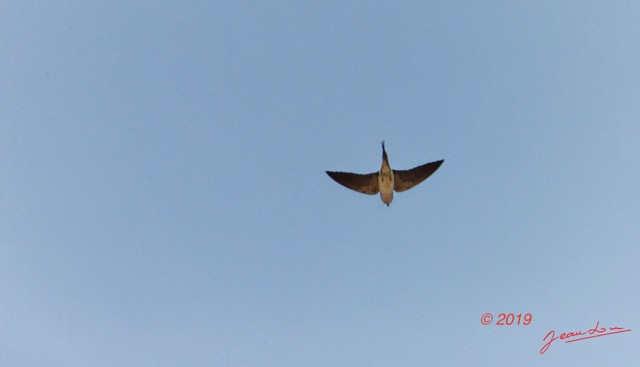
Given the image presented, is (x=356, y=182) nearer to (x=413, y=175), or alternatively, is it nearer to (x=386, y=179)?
(x=386, y=179)

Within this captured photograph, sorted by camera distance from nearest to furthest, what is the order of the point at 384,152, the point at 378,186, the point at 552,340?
the point at 552,340, the point at 384,152, the point at 378,186

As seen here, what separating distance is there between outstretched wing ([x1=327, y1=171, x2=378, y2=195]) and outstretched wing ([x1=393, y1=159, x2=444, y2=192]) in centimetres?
109

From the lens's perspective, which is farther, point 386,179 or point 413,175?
point 413,175

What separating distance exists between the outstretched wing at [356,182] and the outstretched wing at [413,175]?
109cm

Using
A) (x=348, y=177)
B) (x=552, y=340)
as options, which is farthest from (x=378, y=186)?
(x=552, y=340)

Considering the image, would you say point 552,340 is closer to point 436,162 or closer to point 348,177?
point 436,162

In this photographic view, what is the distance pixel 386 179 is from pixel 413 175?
52.9 inches

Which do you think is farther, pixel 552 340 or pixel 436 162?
pixel 436 162

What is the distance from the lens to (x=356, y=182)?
1044 inches

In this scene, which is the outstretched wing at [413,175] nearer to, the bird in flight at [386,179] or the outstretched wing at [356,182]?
the bird in flight at [386,179]

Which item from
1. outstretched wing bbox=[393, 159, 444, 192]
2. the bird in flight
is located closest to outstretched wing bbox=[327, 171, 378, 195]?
the bird in flight

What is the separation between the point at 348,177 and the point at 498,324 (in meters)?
9.26

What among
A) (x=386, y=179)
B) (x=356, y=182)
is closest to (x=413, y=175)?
(x=386, y=179)

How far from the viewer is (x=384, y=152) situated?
78.9 feet
